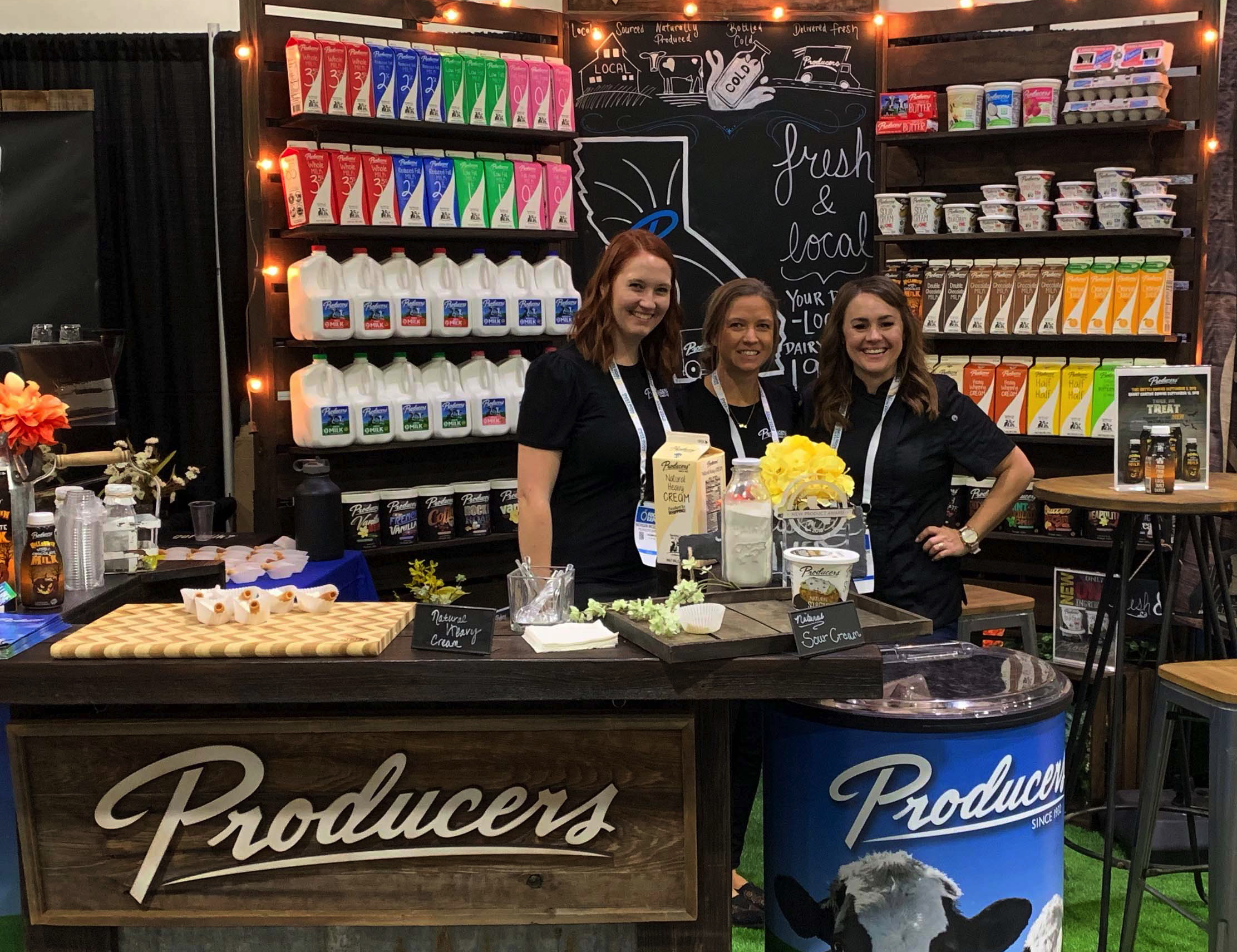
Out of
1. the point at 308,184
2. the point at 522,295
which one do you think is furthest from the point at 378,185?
the point at 522,295

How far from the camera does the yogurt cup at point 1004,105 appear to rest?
15.8ft

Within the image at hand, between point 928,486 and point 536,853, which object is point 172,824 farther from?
point 928,486

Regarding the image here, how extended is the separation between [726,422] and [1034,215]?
2216 millimetres

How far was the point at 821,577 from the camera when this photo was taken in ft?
7.15

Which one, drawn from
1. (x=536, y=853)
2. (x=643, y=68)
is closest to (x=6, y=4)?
(x=643, y=68)

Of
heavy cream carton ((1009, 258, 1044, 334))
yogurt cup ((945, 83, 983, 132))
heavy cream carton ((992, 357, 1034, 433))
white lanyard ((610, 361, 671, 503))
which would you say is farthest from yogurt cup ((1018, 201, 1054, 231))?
white lanyard ((610, 361, 671, 503))

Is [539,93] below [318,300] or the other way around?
the other way around

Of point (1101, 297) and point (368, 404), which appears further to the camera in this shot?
point (1101, 297)

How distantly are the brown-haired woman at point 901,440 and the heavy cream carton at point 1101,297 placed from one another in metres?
1.70

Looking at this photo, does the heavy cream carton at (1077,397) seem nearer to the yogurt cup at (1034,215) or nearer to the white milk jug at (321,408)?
the yogurt cup at (1034,215)

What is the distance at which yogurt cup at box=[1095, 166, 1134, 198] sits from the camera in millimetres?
4652

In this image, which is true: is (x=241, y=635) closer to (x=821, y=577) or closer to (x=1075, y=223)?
(x=821, y=577)

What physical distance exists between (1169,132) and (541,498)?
3200 millimetres

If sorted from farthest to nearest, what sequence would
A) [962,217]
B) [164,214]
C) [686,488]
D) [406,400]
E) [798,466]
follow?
[164,214], [962,217], [406,400], [686,488], [798,466]
